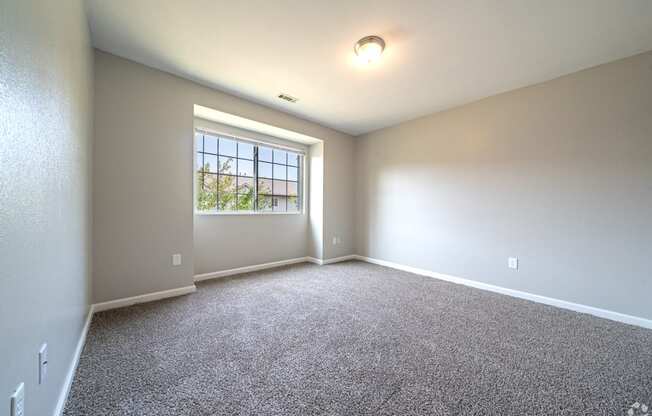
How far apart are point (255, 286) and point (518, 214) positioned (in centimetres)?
328

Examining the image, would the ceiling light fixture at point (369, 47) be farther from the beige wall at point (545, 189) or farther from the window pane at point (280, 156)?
the window pane at point (280, 156)

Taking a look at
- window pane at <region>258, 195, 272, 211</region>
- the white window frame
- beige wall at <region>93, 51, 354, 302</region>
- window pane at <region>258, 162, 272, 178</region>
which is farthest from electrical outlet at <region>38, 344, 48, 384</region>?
window pane at <region>258, 162, 272, 178</region>

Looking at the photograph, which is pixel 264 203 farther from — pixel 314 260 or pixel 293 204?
pixel 314 260

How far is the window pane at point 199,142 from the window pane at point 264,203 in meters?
1.09

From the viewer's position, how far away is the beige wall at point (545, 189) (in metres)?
2.25

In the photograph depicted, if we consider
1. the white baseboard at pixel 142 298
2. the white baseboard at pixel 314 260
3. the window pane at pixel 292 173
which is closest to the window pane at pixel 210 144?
the window pane at pixel 292 173

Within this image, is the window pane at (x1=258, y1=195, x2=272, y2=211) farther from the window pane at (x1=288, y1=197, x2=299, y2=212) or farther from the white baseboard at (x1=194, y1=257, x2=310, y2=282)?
the white baseboard at (x1=194, y1=257, x2=310, y2=282)

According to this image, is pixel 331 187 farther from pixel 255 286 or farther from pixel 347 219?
pixel 255 286

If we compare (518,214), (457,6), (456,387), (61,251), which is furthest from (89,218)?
(518,214)

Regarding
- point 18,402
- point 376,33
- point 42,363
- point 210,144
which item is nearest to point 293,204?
point 210,144

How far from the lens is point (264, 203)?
4043 millimetres

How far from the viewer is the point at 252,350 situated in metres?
1.74

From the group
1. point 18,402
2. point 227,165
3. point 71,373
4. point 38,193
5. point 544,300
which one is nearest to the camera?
point 18,402

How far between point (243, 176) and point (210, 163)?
51cm
